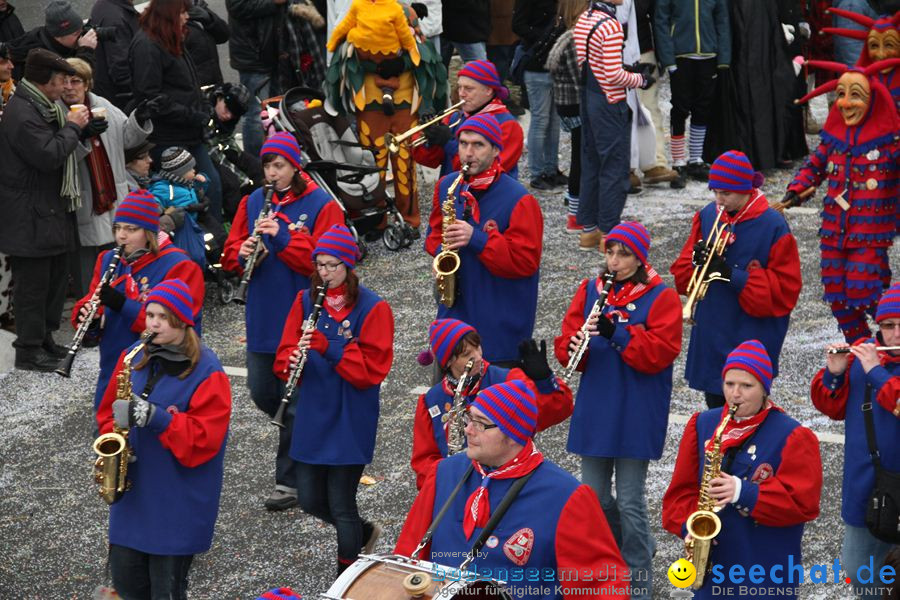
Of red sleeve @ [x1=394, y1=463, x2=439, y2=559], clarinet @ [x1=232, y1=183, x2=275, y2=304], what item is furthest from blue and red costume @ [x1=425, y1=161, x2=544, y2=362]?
red sleeve @ [x1=394, y1=463, x2=439, y2=559]

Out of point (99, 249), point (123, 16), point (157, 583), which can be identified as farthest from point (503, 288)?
point (123, 16)

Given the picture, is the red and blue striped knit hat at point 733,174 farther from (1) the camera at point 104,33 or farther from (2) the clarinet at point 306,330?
(1) the camera at point 104,33

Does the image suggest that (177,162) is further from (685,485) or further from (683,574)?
(683,574)

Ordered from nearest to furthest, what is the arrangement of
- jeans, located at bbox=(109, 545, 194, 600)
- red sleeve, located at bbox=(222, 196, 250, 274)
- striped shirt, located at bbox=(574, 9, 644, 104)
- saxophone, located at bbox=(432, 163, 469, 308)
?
jeans, located at bbox=(109, 545, 194, 600), saxophone, located at bbox=(432, 163, 469, 308), red sleeve, located at bbox=(222, 196, 250, 274), striped shirt, located at bbox=(574, 9, 644, 104)

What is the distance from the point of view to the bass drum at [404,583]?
5000 mm

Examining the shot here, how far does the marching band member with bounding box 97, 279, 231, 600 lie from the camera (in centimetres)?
663

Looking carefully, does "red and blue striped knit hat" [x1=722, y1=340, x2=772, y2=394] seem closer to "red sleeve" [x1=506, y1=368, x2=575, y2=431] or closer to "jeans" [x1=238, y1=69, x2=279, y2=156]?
"red sleeve" [x1=506, y1=368, x2=575, y2=431]

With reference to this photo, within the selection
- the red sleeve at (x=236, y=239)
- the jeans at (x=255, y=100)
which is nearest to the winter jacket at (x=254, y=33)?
the jeans at (x=255, y=100)

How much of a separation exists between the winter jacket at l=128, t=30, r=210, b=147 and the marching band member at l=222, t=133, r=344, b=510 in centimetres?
305

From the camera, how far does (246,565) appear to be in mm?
7988

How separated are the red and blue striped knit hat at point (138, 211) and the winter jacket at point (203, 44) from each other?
5.09 m

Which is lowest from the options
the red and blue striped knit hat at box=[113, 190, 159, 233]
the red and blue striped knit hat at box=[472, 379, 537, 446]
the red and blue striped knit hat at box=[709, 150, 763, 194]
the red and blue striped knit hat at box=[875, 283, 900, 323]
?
the red and blue striped knit hat at box=[472, 379, 537, 446]

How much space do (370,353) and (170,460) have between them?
132 cm

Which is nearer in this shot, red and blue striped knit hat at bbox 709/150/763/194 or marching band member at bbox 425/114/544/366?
red and blue striped knit hat at bbox 709/150/763/194
